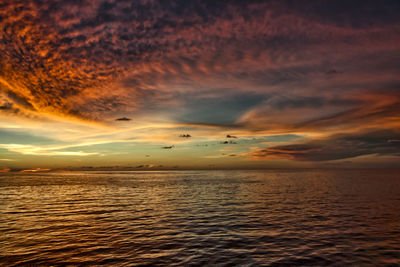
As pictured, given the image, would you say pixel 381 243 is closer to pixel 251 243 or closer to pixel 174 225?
pixel 251 243

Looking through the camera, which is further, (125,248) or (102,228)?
(102,228)

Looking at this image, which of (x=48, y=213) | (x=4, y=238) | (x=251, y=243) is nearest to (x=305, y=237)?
(x=251, y=243)

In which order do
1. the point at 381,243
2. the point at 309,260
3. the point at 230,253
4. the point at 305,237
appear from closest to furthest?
1. the point at 309,260
2. the point at 230,253
3. the point at 381,243
4. the point at 305,237

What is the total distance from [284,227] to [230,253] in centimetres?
897

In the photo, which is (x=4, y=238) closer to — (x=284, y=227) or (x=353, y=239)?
(x=284, y=227)

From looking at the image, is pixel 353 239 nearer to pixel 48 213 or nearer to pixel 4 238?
pixel 4 238

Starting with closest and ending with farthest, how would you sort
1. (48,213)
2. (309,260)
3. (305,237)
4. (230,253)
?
(309,260), (230,253), (305,237), (48,213)

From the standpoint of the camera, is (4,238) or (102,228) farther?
(102,228)

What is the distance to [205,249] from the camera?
16.1 meters

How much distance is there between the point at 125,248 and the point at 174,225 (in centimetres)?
708

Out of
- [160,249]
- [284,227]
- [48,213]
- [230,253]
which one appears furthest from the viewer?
[48,213]

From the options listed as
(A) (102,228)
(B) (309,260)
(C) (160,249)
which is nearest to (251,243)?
(B) (309,260)

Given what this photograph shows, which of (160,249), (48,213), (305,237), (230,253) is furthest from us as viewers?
(48,213)

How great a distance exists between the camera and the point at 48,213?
101 feet
